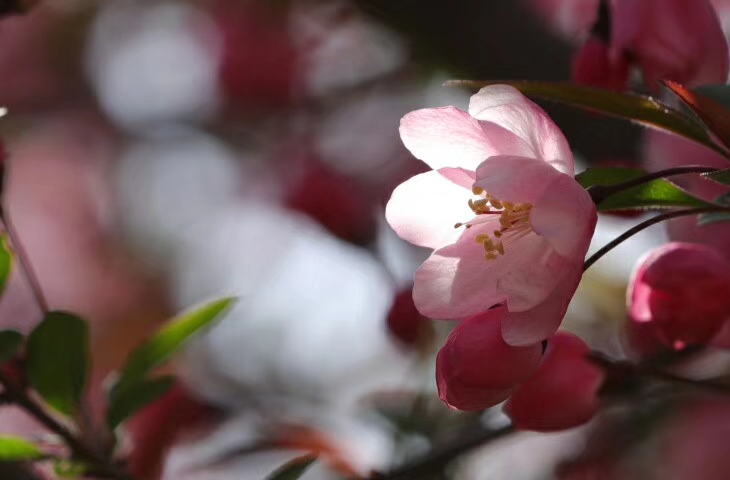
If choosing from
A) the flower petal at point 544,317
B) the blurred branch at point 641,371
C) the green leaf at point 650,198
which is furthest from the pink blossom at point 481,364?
the blurred branch at point 641,371

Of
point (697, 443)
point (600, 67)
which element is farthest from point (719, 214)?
point (697, 443)

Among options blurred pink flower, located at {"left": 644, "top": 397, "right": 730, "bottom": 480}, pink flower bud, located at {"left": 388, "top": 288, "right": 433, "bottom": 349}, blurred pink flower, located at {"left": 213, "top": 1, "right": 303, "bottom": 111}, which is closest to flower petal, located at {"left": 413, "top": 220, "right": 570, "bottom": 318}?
pink flower bud, located at {"left": 388, "top": 288, "right": 433, "bottom": 349}

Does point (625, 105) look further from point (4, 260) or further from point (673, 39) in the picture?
point (4, 260)

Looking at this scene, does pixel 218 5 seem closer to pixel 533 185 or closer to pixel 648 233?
pixel 648 233

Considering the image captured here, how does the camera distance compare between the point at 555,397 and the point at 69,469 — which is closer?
the point at 555,397

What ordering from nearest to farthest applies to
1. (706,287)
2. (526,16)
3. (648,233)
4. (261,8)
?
(706,287), (648,233), (526,16), (261,8)

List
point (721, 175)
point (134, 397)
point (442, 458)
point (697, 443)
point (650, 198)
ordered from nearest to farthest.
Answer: point (721, 175), point (650, 198), point (134, 397), point (442, 458), point (697, 443)

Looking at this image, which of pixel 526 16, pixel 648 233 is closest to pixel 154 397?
pixel 648 233

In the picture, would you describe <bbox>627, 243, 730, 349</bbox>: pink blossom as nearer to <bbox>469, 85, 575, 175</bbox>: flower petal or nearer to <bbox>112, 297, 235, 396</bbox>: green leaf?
<bbox>469, 85, 575, 175</bbox>: flower petal
